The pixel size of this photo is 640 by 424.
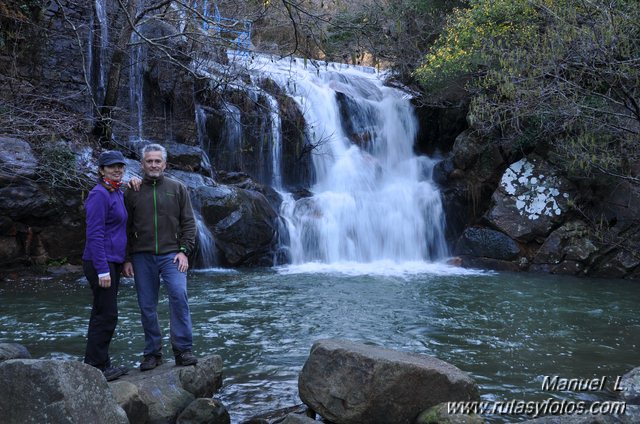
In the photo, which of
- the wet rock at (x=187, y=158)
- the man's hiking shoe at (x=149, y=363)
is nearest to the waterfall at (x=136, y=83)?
the wet rock at (x=187, y=158)

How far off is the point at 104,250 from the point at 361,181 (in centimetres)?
1290

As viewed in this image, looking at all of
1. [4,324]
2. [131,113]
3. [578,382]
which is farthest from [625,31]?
[131,113]

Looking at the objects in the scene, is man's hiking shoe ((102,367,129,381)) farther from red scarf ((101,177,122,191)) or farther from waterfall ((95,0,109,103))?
waterfall ((95,0,109,103))

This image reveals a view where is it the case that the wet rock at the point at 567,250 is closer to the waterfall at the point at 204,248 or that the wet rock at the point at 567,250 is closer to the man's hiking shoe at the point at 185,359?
the waterfall at the point at 204,248

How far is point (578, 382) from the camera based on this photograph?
17.7ft

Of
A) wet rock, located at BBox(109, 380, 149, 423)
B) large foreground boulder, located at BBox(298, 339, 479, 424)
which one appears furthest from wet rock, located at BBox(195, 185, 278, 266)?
wet rock, located at BBox(109, 380, 149, 423)

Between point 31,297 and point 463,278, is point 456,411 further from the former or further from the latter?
point 463,278

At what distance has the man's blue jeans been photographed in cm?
464

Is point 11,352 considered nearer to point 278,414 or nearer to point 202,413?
point 202,413

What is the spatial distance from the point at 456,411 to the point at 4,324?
6.01 m

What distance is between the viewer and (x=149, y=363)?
4699 mm

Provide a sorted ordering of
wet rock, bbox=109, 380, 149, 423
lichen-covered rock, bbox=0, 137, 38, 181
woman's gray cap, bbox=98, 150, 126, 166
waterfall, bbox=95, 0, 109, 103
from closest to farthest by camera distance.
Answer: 1. wet rock, bbox=109, 380, 149, 423
2. woman's gray cap, bbox=98, 150, 126, 166
3. lichen-covered rock, bbox=0, 137, 38, 181
4. waterfall, bbox=95, 0, 109, 103

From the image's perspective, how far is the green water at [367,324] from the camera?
563 cm

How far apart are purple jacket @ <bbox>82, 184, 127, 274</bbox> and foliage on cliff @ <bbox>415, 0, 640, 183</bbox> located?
17.0 feet
